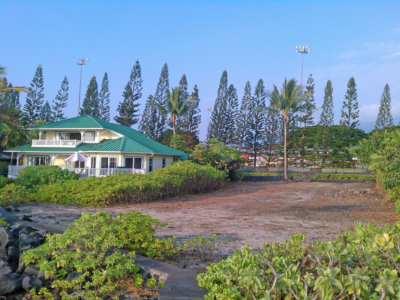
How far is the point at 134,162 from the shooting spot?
22781 mm

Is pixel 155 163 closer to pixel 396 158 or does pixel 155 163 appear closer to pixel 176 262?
pixel 396 158

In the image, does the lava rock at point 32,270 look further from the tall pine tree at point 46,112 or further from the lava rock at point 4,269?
the tall pine tree at point 46,112

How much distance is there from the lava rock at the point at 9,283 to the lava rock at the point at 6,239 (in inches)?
54.1

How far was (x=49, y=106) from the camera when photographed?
42.6 m

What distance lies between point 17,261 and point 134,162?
18.2 m

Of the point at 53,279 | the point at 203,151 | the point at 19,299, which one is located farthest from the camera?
the point at 203,151

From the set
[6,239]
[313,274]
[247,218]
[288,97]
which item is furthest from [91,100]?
[313,274]

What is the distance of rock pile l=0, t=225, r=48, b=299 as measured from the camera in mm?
3705

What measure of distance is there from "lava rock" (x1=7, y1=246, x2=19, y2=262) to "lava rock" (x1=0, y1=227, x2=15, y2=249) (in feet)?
0.71

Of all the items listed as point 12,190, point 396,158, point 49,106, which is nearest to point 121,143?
point 12,190

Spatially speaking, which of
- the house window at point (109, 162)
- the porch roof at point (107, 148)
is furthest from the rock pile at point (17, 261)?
the house window at point (109, 162)

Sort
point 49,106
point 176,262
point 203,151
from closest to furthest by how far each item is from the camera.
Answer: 1. point 176,262
2. point 203,151
3. point 49,106

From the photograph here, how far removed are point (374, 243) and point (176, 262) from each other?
9.27 feet

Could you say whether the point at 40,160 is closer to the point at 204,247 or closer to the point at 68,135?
the point at 68,135
